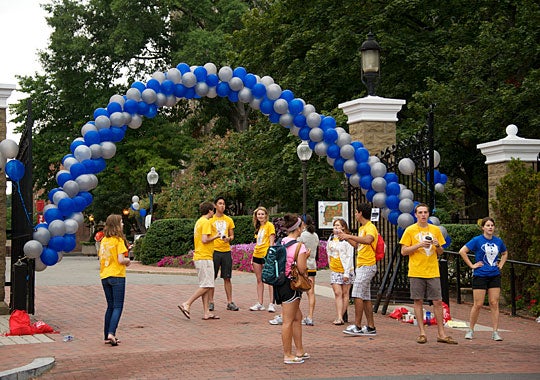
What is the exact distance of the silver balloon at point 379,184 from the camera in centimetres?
1388

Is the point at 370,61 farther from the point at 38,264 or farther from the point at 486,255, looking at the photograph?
the point at 38,264

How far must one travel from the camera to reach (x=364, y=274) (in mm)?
11203

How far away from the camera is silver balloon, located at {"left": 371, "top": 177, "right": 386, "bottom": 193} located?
1388cm

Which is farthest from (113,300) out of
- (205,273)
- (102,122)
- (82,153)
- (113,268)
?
(102,122)

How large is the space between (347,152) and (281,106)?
1439 mm

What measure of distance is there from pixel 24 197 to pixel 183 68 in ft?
11.4

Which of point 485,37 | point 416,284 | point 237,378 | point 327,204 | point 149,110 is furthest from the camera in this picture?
point 327,204

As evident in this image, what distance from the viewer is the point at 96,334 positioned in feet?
38.4

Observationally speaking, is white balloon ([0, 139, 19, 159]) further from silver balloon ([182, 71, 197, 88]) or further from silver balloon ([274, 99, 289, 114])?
silver balloon ([274, 99, 289, 114])

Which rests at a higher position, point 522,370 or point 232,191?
point 232,191

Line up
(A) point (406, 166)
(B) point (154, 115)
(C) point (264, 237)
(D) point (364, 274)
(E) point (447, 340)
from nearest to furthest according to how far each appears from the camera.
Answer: (E) point (447, 340) → (D) point (364, 274) → (A) point (406, 166) → (C) point (264, 237) → (B) point (154, 115)

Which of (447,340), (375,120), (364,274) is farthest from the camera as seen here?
(375,120)

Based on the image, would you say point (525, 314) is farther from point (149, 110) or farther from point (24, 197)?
point (24, 197)

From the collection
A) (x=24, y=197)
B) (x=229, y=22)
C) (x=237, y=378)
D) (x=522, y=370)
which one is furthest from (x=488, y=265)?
(x=229, y=22)
